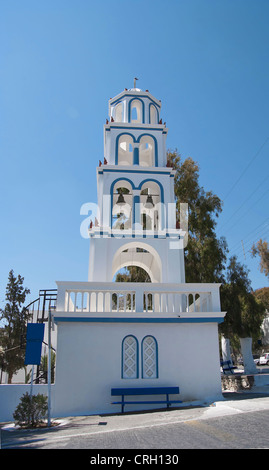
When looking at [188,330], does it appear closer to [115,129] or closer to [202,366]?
[202,366]

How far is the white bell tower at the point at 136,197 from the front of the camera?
41.4 feet

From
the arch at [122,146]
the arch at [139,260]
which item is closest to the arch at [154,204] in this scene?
the arch at [139,260]

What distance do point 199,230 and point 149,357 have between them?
12.1m

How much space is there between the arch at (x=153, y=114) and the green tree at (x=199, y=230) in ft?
19.8

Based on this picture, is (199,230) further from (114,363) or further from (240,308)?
(114,363)

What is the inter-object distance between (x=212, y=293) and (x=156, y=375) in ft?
9.99

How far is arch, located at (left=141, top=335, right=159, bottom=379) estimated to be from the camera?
10.0 m

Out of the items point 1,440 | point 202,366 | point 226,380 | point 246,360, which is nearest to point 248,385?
point 226,380

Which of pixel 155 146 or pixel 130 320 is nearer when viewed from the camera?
pixel 130 320

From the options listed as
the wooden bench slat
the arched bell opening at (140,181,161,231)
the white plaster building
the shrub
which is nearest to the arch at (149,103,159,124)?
the arched bell opening at (140,181,161,231)

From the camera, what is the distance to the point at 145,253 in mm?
14984

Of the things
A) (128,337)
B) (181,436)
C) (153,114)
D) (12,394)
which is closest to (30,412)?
(12,394)

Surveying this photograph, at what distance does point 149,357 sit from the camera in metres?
10.2

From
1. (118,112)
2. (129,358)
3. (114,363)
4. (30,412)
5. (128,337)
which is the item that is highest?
(118,112)
